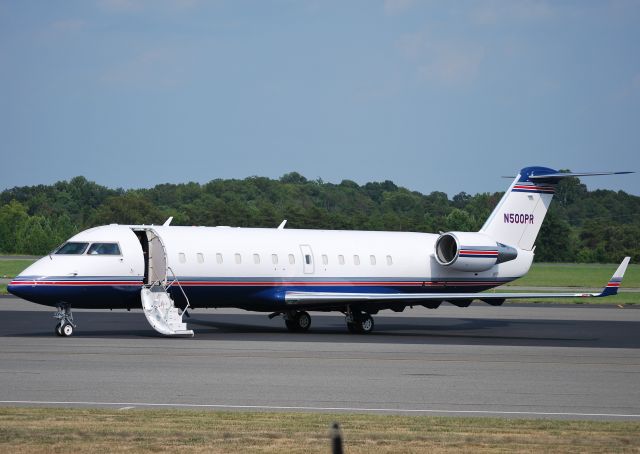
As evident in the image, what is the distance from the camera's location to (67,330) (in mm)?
27953

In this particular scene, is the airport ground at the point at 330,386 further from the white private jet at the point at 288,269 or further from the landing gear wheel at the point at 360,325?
the white private jet at the point at 288,269

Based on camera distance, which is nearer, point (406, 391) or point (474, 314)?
point (406, 391)

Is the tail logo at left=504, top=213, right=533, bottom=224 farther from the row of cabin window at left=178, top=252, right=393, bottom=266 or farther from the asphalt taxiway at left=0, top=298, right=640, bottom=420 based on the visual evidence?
the row of cabin window at left=178, top=252, right=393, bottom=266

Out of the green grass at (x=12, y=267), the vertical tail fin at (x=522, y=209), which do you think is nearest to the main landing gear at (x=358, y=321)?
the vertical tail fin at (x=522, y=209)

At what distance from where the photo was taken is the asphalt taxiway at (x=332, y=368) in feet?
53.1

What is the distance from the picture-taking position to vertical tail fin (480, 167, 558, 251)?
36750 mm

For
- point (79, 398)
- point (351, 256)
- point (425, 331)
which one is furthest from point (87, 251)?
point (79, 398)

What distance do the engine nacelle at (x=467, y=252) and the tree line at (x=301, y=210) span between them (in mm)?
54042

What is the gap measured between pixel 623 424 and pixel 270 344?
1362 cm

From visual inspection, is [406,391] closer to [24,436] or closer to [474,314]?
[24,436]

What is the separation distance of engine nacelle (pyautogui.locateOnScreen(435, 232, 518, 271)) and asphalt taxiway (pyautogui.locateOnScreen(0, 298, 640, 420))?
6.83ft

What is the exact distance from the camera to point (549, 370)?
21078 millimetres

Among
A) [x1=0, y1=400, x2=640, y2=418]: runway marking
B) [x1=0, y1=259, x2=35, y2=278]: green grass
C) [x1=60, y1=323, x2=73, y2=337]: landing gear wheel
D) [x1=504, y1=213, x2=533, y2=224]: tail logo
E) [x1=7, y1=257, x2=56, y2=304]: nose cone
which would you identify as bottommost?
[x1=0, y1=400, x2=640, y2=418]: runway marking

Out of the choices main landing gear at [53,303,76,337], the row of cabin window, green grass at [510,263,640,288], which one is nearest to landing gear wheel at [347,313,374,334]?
the row of cabin window
